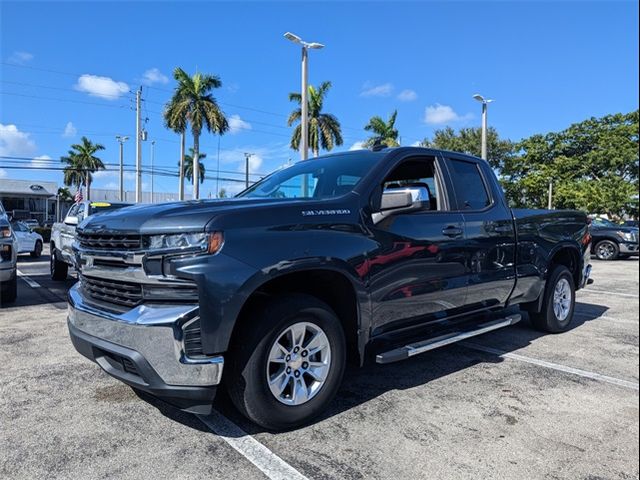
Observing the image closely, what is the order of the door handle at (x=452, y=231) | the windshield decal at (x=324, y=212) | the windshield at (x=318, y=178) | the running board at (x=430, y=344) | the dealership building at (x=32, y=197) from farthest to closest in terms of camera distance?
1. the dealership building at (x=32, y=197)
2. the door handle at (x=452, y=231)
3. the windshield at (x=318, y=178)
4. the running board at (x=430, y=344)
5. the windshield decal at (x=324, y=212)

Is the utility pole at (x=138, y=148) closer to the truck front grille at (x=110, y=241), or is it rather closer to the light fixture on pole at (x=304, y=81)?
the light fixture on pole at (x=304, y=81)

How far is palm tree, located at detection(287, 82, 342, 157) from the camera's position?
108 feet

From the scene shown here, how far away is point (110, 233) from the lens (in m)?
3.10

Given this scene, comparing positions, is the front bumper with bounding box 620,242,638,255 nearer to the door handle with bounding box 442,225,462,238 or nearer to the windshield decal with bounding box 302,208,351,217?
the door handle with bounding box 442,225,462,238

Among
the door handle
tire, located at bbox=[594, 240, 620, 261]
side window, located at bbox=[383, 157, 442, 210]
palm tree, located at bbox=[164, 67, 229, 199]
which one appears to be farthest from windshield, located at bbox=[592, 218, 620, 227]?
palm tree, located at bbox=[164, 67, 229, 199]

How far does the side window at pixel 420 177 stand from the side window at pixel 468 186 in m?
0.22

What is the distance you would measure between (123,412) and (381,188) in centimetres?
249

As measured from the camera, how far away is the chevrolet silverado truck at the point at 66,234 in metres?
8.80

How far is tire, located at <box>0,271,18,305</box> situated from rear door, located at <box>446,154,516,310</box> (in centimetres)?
654

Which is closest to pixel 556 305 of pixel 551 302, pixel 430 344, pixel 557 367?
pixel 551 302

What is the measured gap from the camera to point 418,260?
3.82 metres

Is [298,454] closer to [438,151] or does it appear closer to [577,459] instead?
[577,459]

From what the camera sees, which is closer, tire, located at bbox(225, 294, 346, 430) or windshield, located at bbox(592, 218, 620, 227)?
tire, located at bbox(225, 294, 346, 430)

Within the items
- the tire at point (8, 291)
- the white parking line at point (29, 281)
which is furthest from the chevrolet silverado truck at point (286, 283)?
the white parking line at point (29, 281)
